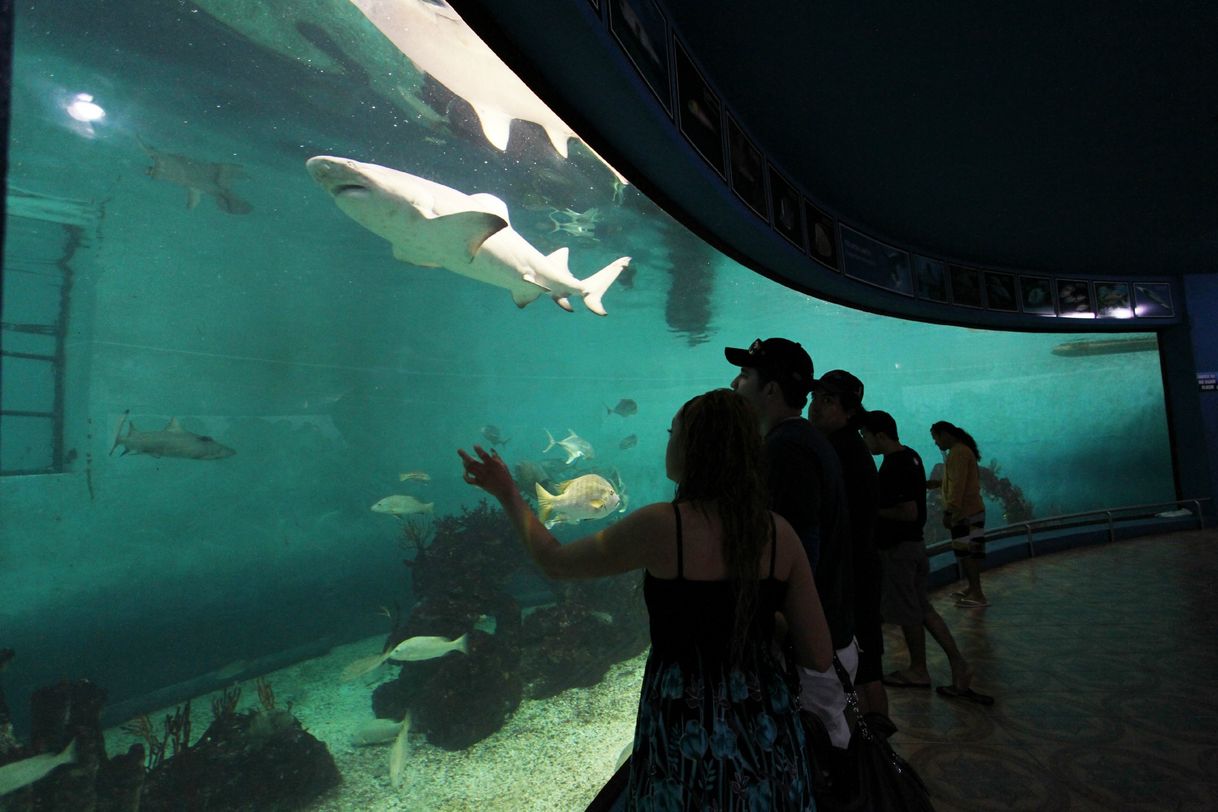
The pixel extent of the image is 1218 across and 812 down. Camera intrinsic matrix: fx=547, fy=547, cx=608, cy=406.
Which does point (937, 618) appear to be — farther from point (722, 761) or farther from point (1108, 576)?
point (1108, 576)

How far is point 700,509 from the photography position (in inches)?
60.5

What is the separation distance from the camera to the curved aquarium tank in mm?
5426

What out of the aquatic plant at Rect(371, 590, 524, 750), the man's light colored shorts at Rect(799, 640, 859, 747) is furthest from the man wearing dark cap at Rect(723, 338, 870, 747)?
the aquatic plant at Rect(371, 590, 524, 750)

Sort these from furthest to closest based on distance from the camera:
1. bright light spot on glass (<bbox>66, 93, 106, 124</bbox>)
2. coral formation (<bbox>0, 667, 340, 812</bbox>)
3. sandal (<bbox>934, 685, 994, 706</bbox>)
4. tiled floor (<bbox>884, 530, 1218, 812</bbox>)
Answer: bright light spot on glass (<bbox>66, 93, 106, 124</bbox>) → coral formation (<bbox>0, 667, 340, 812</bbox>) → sandal (<bbox>934, 685, 994, 706</bbox>) → tiled floor (<bbox>884, 530, 1218, 812</bbox>)

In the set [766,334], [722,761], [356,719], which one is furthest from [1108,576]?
[766,334]

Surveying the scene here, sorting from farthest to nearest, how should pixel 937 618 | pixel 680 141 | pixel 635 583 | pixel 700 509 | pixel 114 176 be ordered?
pixel 635 583
pixel 114 176
pixel 937 618
pixel 680 141
pixel 700 509

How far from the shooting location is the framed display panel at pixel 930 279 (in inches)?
319

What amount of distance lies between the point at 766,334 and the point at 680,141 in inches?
803

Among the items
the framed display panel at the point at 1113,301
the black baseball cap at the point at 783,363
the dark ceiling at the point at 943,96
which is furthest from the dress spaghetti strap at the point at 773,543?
the framed display panel at the point at 1113,301

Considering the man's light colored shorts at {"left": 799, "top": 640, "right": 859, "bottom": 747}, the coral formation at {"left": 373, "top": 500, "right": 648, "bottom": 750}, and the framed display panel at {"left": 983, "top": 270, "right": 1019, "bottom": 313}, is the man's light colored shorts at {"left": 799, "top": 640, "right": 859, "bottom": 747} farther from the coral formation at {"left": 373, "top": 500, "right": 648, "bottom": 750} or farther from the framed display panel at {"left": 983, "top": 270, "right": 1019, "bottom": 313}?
the framed display panel at {"left": 983, "top": 270, "right": 1019, "bottom": 313}

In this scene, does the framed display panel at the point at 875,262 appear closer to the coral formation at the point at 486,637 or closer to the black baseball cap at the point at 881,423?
the black baseball cap at the point at 881,423

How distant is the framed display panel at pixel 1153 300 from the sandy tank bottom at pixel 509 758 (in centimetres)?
1148

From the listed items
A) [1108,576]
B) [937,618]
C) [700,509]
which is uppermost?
[700,509]

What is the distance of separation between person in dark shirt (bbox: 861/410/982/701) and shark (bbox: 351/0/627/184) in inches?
124
